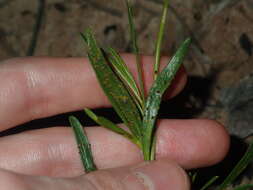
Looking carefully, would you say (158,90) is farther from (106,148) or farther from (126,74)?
(106,148)

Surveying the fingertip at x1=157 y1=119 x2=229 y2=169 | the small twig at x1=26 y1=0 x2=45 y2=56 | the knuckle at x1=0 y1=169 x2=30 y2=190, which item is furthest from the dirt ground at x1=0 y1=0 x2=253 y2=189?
the knuckle at x1=0 y1=169 x2=30 y2=190

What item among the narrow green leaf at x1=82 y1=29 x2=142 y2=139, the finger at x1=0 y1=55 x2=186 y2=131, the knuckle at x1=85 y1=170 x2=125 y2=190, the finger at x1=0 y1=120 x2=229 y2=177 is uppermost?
the narrow green leaf at x1=82 y1=29 x2=142 y2=139

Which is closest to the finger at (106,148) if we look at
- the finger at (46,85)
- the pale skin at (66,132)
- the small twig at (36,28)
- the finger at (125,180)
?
the pale skin at (66,132)

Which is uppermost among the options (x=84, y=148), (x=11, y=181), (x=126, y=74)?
(x=126, y=74)

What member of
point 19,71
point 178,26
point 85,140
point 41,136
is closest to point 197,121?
point 85,140

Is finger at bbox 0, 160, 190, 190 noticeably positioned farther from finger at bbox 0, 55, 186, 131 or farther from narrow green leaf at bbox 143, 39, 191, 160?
finger at bbox 0, 55, 186, 131

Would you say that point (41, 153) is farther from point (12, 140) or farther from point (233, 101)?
point (233, 101)

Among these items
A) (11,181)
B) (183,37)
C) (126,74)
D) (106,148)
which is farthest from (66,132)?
(183,37)
